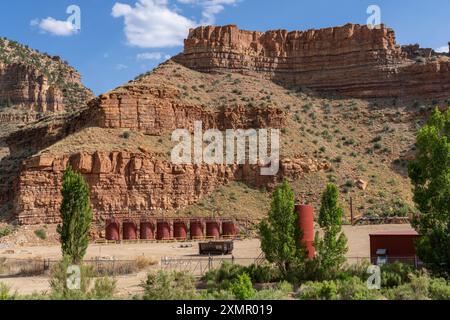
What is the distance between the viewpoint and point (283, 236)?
945 inches

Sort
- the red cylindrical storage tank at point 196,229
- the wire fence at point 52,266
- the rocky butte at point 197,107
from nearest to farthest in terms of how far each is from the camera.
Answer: the wire fence at point 52,266 < the red cylindrical storage tank at point 196,229 < the rocky butte at point 197,107

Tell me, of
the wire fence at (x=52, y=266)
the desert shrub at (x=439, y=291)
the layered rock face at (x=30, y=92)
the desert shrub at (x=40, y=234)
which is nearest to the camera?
the desert shrub at (x=439, y=291)

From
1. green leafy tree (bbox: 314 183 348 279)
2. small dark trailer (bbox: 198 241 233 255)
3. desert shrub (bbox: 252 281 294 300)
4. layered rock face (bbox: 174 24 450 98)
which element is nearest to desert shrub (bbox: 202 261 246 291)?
desert shrub (bbox: 252 281 294 300)

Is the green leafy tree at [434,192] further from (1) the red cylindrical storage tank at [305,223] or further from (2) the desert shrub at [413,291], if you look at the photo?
(1) the red cylindrical storage tank at [305,223]

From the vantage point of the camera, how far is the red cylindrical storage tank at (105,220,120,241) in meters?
44.2

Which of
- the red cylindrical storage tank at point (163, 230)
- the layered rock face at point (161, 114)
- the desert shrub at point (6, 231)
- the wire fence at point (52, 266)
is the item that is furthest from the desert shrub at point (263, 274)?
the layered rock face at point (161, 114)

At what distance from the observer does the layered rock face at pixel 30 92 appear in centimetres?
10056

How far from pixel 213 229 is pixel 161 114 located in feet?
55.1

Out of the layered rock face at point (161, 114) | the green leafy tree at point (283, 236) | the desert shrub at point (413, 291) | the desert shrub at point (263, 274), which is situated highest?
the layered rock face at point (161, 114)

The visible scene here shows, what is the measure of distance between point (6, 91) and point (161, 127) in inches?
2294

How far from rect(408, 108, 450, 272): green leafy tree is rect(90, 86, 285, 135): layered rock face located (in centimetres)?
3676

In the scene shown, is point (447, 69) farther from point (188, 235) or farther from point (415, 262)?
point (415, 262)

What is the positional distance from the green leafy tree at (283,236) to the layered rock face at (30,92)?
8432 cm

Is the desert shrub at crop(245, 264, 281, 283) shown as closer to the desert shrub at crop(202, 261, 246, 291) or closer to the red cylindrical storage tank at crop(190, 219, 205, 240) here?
the desert shrub at crop(202, 261, 246, 291)
